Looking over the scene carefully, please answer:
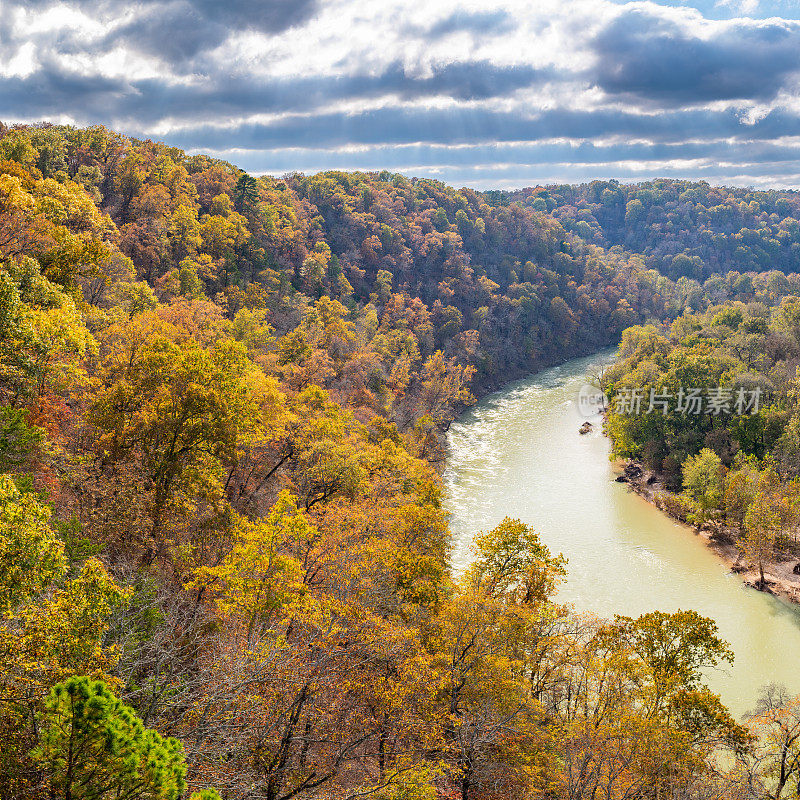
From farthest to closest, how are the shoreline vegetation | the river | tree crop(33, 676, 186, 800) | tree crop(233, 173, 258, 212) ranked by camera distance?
tree crop(233, 173, 258, 212), the shoreline vegetation, the river, tree crop(33, 676, 186, 800)

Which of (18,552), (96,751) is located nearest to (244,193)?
(18,552)

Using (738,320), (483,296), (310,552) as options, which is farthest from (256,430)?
(483,296)

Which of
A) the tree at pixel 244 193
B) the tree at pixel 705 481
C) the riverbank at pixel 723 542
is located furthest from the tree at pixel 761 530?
the tree at pixel 244 193

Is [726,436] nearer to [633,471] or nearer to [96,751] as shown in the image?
[633,471]

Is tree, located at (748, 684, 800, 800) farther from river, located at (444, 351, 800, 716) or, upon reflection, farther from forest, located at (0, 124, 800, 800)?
river, located at (444, 351, 800, 716)

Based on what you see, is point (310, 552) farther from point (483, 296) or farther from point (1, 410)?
point (483, 296)

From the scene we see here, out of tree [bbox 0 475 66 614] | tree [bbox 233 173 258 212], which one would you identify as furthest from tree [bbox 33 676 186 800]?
tree [bbox 233 173 258 212]
